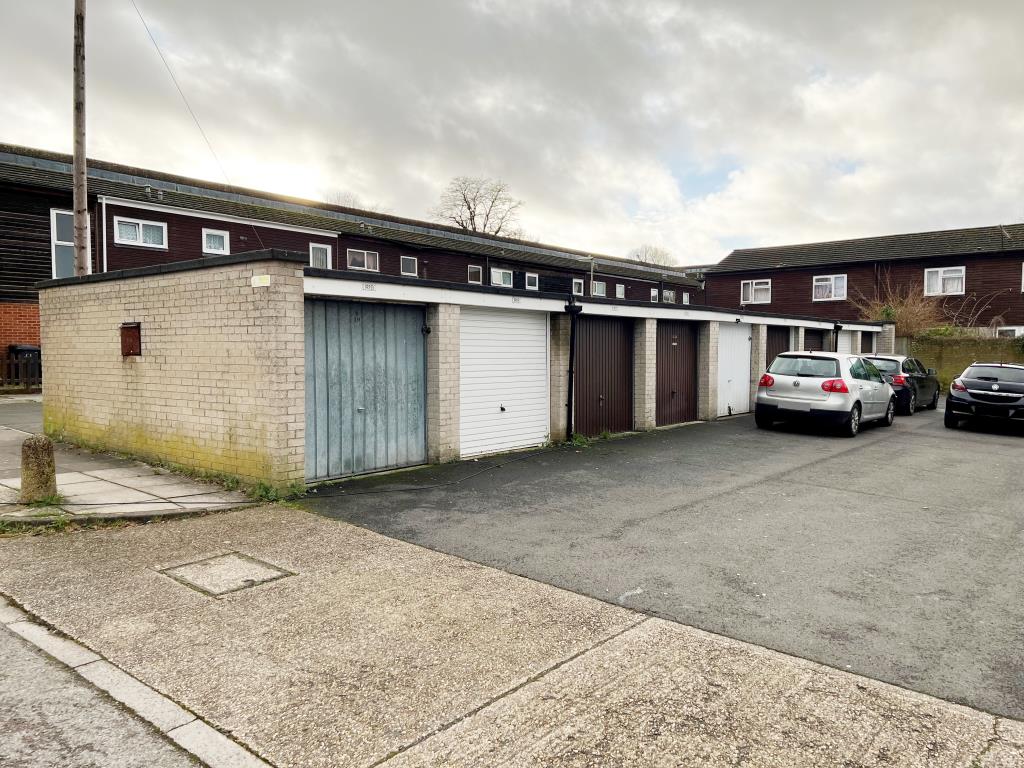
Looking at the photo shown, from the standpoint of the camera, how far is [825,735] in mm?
3182

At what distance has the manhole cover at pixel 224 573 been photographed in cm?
514

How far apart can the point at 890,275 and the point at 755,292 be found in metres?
6.91

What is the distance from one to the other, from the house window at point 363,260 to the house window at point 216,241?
4516 millimetres

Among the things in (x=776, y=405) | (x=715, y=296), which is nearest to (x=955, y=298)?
(x=715, y=296)

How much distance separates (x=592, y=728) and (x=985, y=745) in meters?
1.73

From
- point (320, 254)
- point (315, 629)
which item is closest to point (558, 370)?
point (315, 629)

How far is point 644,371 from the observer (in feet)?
46.6

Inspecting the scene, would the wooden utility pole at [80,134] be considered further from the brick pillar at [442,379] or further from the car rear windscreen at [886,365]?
the car rear windscreen at [886,365]

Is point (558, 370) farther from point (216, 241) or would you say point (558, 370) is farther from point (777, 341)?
point (216, 241)

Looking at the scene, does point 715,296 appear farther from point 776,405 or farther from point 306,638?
point 306,638

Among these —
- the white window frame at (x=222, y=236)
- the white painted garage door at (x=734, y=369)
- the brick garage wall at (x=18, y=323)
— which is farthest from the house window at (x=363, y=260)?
the white painted garage door at (x=734, y=369)

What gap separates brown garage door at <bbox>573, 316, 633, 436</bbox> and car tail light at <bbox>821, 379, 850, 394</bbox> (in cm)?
371

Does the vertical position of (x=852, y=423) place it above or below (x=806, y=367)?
below

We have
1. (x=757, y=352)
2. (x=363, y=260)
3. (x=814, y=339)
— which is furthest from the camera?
(x=363, y=260)
